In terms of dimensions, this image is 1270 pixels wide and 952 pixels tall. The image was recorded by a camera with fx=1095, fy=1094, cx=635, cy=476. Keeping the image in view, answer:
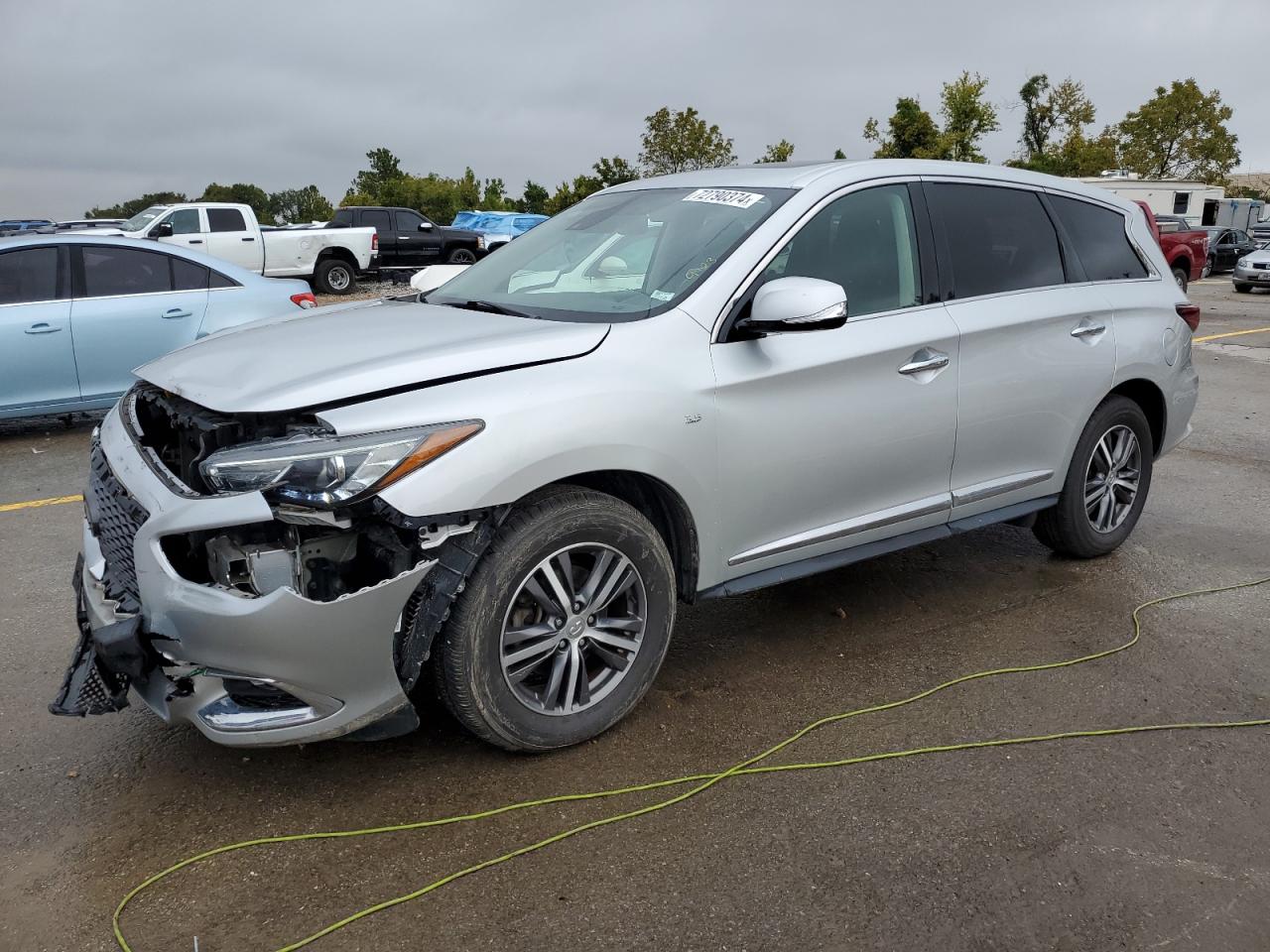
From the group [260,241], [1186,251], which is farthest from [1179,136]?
[260,241]

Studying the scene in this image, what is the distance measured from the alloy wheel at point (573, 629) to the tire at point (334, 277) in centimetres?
1994

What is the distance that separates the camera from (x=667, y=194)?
434 cm

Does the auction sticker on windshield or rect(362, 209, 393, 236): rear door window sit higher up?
rect(362, 209, 393, 236): rear door window

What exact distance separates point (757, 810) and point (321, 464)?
1559 millimetres

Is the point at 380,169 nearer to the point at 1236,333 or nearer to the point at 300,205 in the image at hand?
the point at 300,205

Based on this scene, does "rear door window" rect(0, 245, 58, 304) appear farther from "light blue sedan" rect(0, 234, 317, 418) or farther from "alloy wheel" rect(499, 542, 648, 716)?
"alloy wheel" rect(499, 542, 648, 716)

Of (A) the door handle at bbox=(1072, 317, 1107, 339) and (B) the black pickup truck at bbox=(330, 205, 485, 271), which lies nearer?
(A) the door handle at bbox=(1072, 317, 1107, 339)

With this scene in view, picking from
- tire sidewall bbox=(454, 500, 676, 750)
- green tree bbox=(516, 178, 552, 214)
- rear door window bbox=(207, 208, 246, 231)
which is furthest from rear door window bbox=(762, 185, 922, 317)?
green tree bbox=(516, 178, 552, 214)

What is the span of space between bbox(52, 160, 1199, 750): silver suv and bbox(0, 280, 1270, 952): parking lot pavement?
1.06 ft

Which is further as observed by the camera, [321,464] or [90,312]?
[90,312]

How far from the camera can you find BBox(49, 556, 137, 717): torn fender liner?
2.87m

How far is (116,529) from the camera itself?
317 centimetres

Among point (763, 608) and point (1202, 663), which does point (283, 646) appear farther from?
point (1202, 663)

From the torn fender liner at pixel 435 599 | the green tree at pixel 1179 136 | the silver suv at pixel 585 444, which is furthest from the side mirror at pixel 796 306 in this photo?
the green tree at pixel 1179 136
